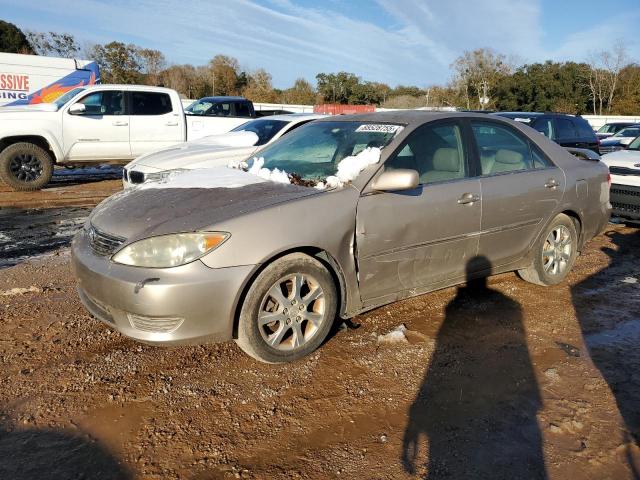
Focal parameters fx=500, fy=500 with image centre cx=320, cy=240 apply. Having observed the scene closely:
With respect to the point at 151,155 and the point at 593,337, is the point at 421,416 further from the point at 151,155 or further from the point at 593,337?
the point at 151,155

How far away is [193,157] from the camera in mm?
7020

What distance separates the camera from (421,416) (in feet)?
8.93

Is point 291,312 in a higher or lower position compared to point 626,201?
lower

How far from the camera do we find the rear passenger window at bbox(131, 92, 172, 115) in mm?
10258

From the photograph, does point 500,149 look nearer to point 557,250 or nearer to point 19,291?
point 557,250

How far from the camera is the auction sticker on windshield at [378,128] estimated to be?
12.6 ft

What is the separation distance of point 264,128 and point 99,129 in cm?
357

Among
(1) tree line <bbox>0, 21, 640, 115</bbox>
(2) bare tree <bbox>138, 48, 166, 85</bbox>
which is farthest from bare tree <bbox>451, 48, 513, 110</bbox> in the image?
(2) bare tree <bbox>138, 48, 166, 85</bbox>

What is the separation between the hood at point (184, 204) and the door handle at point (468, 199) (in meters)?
1.22

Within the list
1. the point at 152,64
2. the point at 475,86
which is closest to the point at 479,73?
the point at 475,86

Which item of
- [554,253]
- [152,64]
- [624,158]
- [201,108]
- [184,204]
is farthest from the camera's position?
[152,64]

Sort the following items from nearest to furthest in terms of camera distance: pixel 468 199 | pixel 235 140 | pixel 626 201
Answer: pixel 468 199
pixel 626 201
pixel 235 140

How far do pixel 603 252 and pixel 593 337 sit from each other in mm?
2868

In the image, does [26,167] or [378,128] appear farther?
[26,167]
